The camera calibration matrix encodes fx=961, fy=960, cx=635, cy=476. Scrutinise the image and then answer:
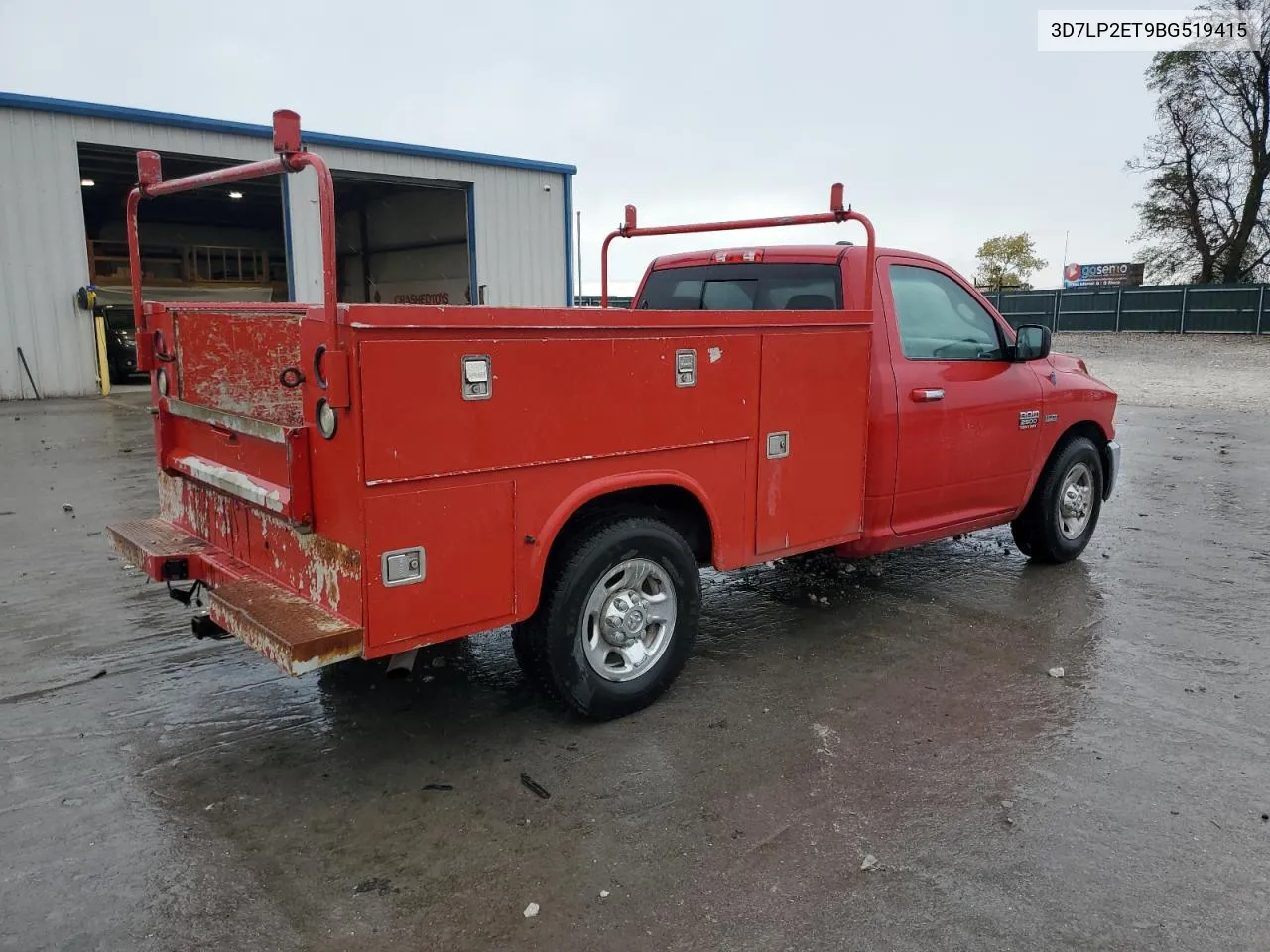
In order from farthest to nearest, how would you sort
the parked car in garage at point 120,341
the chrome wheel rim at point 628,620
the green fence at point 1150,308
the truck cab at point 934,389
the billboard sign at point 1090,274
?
the billboard sign at point 1090,274 < the green fence at point 1150,308 < the parked car in garage at point 120,341 < the truck cab at point 934,389 < the chrome wheel rim at point 628,620

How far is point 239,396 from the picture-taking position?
3.82 meters

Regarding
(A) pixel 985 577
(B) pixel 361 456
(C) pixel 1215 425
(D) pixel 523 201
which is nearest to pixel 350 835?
(B) pixel 361 456

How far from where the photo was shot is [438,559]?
3330mm

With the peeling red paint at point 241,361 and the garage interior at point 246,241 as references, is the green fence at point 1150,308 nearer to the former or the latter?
the garage interior at point 246,241

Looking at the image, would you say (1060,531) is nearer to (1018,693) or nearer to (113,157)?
(1018,693)

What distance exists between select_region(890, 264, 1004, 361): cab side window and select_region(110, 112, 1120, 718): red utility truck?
0.06ft

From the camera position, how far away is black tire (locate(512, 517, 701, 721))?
373 cm

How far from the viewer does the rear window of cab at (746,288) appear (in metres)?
5.09

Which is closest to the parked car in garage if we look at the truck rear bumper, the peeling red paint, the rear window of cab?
the rear window of cab

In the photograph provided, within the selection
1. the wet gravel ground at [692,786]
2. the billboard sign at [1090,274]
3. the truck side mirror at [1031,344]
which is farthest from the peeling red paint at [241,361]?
the billboard sign at [1090,274]

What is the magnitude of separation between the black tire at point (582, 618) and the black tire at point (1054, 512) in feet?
10.4

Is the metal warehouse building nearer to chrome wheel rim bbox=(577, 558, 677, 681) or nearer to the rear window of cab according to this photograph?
the rear window of cab

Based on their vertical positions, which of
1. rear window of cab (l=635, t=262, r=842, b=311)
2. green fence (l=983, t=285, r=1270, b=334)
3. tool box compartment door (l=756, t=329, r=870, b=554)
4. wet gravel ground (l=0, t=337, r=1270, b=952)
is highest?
green fence (l=983, t=285, r=1270, b=334)

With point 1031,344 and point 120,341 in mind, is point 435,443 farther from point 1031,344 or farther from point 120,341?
point 120,341
